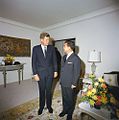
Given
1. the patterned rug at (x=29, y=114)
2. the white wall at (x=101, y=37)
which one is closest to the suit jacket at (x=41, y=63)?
the patterned rug at (x=29, y=114)

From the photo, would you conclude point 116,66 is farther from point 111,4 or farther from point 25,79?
point 25,79

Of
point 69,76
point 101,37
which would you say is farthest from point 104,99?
point 101,37

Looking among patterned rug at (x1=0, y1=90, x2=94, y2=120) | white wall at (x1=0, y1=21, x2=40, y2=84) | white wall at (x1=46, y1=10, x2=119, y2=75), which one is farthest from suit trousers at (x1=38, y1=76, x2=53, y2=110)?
white wall at (x1=0, y1=21, x2=40, y2=84)

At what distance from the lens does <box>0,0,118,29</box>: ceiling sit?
9.05 feet

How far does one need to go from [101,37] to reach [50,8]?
167 cm

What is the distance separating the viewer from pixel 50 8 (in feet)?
10.2

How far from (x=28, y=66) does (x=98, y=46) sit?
3058 millimetres

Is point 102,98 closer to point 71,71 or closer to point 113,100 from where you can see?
point 113,100

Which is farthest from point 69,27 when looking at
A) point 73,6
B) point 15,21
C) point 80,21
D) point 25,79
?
point 25,79

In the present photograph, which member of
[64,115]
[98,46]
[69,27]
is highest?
[69,27]

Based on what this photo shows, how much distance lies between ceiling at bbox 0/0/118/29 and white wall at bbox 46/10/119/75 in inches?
12.8

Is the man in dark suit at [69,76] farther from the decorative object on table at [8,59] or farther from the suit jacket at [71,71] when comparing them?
the decorative object on table at [8,59]

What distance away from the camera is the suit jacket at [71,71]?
1799 millimetres

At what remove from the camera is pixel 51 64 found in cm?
210
